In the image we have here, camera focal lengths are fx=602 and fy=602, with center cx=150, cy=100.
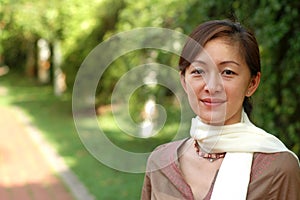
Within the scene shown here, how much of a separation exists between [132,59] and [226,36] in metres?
6.72

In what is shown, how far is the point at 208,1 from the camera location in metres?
5.27

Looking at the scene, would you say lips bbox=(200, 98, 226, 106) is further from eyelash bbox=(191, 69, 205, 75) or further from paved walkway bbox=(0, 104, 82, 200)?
paved walkway bbox=(0, 104, 82, 200)

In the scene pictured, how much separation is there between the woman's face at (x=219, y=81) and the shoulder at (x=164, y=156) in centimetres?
21

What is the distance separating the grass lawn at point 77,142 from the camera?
7.70 metres

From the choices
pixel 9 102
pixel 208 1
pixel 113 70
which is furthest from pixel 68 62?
pixel 208 1

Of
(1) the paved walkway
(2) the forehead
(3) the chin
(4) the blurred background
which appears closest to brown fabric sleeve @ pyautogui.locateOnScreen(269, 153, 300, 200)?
(3) the chin

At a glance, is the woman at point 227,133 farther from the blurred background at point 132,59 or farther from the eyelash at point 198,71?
the blurred background at point 132,59

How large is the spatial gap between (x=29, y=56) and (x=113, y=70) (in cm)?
1788

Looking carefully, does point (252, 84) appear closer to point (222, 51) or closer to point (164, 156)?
point (222, 51)

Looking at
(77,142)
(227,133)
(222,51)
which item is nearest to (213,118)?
(227,133)

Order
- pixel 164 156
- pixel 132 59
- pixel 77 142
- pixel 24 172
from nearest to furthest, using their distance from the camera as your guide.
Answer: pixel 164 156 < pixel 132 59 < pixel 24 172 < pixel 77 142

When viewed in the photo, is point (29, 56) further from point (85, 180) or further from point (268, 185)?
point (268, 185)

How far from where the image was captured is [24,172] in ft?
31.0

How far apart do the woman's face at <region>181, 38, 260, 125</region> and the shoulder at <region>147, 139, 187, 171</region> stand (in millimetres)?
206
